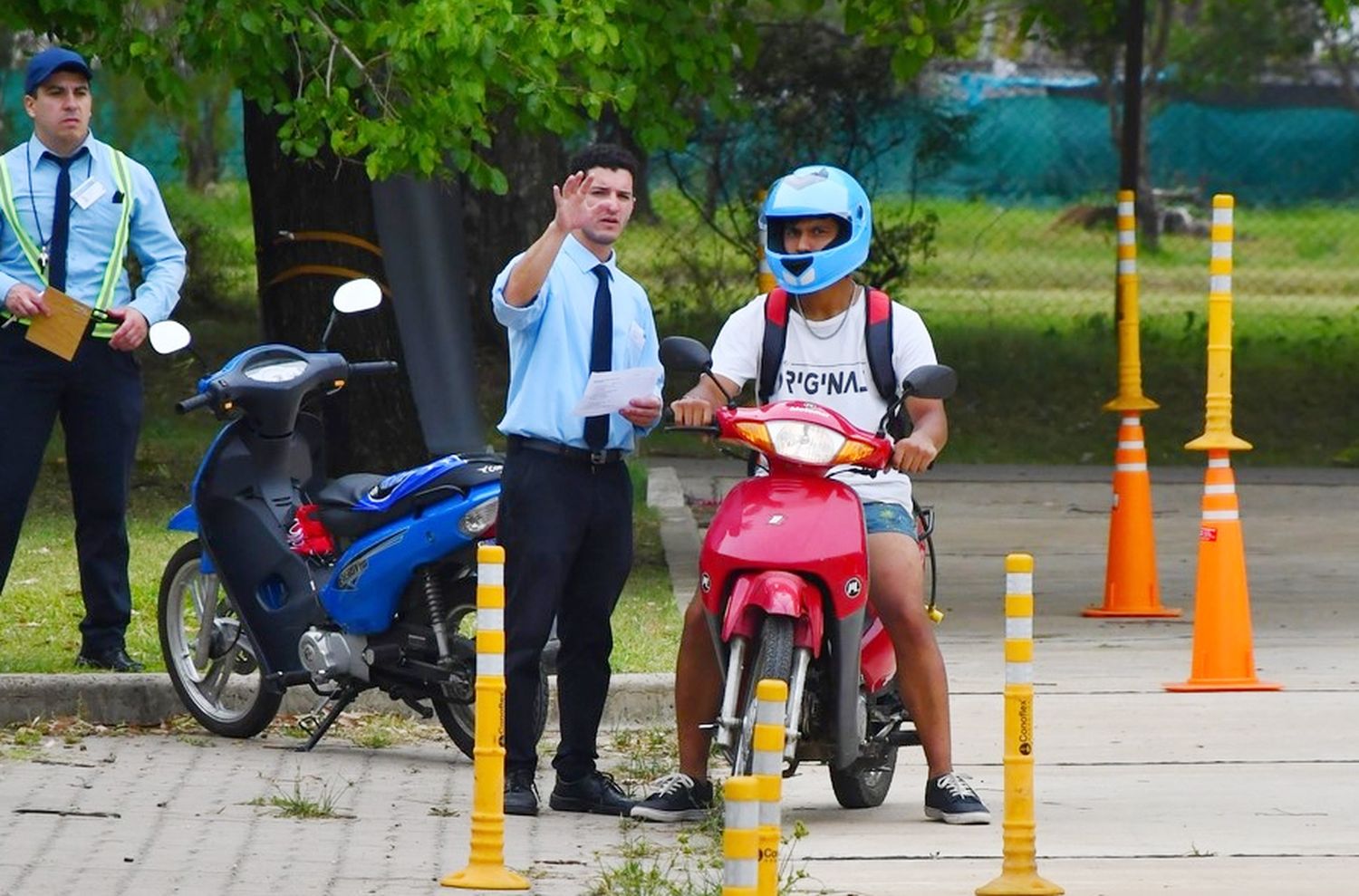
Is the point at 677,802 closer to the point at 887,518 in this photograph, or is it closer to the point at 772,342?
the point at 887,518

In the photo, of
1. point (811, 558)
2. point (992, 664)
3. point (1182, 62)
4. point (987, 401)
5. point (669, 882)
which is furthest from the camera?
point (1182, 62)

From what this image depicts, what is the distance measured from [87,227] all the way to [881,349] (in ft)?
10.1

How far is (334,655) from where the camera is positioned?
827 centimetres

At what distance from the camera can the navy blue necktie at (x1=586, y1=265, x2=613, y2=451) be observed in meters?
7.37

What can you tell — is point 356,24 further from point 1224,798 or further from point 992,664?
point 1224,798

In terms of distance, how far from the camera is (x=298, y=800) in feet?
24.2

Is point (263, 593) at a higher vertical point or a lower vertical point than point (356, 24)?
lower

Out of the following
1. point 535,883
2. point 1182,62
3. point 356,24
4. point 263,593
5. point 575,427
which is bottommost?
point 535,883

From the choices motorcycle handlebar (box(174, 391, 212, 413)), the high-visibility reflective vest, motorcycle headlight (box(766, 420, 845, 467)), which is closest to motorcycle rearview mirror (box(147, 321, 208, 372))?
motorcycle handlebar (box(174, 391, 212, 413))

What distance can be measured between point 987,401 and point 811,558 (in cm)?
1326

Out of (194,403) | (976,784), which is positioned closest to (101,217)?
(194,403)

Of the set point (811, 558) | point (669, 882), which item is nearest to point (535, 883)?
point (669, 882)

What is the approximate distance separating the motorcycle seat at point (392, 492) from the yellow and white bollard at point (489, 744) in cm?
179

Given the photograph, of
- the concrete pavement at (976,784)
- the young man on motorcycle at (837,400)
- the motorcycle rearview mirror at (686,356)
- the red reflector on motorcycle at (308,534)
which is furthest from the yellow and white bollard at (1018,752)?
the red reflector on motorcycle at (308,534)
